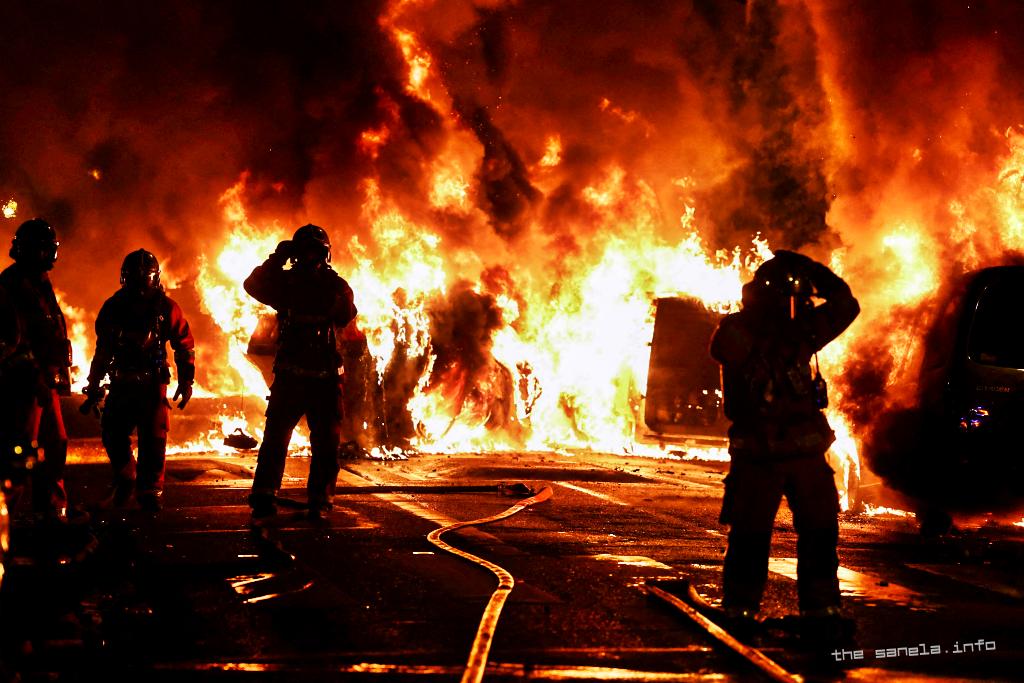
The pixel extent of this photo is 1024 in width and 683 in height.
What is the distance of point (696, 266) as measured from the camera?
23.1 m

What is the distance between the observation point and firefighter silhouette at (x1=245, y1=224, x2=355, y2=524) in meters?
8.58

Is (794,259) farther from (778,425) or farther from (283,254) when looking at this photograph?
(283,254)

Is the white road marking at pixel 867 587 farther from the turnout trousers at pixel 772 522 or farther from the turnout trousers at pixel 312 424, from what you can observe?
the turnout trousers at pixel 312 424

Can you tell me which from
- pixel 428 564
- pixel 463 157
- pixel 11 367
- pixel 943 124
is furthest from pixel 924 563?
pixel 463 157

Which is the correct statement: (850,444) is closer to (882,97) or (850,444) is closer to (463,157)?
(882,97)

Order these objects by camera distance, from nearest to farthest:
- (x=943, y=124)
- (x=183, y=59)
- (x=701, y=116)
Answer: (x=943, y=124)
(x=183, y=59)
(x=701, y=116)

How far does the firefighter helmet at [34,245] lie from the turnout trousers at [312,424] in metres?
1.82

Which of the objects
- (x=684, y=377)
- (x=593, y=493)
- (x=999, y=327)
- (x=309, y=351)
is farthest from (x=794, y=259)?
(x=684, y=377)

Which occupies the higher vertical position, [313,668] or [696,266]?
[696,266]

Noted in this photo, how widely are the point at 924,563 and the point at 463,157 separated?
1451 centimetres

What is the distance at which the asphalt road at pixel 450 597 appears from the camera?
4324mm

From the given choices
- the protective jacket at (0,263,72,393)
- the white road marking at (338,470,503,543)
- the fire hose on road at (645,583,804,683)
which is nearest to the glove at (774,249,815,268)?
the fire hose on road at (645,583,804,683)

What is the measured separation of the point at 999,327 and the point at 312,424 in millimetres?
5160

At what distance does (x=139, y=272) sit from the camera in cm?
905
